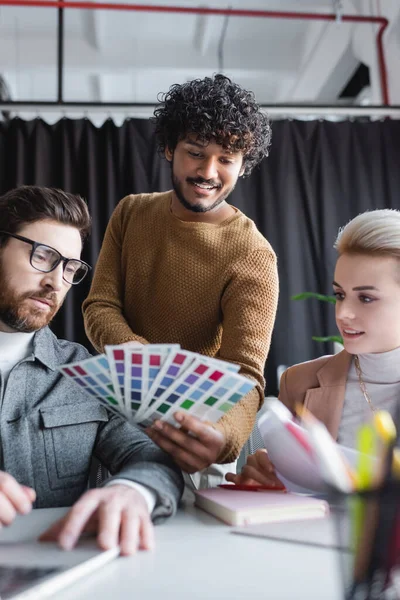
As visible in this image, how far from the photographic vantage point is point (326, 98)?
466 centimetres

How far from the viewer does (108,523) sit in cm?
75

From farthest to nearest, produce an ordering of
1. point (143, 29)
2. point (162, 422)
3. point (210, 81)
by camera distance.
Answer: point (143, 29) < point (210, 81) < point (162, 422)

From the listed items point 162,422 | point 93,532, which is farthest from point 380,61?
point 93,532

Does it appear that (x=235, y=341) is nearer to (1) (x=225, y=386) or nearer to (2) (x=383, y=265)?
(2) (x=383, y=265)

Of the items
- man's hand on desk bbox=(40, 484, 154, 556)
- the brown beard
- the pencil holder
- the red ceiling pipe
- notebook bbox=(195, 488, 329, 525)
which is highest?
the red ceiling pipe

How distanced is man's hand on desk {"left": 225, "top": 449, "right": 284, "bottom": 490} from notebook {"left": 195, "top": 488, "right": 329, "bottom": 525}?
5.0 inches

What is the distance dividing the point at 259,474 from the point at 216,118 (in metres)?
0.91

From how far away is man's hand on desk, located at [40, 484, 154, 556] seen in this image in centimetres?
75

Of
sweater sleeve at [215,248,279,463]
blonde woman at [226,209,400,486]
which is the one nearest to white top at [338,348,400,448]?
blonde woman at [226,209,400,486]

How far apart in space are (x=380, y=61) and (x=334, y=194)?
844mm

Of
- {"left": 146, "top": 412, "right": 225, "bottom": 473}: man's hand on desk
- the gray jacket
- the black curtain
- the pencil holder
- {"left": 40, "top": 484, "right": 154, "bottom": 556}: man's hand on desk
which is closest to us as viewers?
the pencil holder

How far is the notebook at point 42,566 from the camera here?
58cm

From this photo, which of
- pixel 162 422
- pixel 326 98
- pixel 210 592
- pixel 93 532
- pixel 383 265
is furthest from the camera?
pixel 326 98

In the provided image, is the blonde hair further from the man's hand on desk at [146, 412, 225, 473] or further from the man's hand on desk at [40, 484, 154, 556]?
the man's hand on desk at [40, 484, 154, 556]
